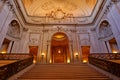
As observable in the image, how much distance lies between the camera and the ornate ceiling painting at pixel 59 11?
1720 centimetres

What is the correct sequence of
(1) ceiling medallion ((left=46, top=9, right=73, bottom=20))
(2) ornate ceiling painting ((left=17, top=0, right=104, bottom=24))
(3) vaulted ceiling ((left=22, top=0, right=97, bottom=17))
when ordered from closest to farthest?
(2) ornate ceiling painting ((left=17, top=0, right=104, bottom=24)) → (1) ceiling medallion ((left=46, top=9, right=73, bottom=20)) → (3) vaulted ceiling ((left=22, top=0, right=97, bottom=17))

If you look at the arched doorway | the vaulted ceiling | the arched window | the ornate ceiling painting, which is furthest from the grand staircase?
the arched doorway

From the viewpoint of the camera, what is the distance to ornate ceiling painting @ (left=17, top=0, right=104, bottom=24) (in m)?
17.2

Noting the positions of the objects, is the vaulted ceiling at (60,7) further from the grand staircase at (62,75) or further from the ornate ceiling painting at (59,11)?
the grand staircase at (62,75)

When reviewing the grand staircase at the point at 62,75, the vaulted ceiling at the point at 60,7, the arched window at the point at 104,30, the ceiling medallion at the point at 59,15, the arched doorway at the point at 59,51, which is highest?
the vaulted ceiling at the point at 60,7

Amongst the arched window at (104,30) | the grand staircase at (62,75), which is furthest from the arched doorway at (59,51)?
the grand staircase at (62,75)

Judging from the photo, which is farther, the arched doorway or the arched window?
the arched doorway

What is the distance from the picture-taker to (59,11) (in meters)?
18.1

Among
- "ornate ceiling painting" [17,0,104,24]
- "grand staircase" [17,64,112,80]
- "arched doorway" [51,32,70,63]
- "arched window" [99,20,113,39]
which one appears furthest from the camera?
"arched doorway" [51,32,70,63]

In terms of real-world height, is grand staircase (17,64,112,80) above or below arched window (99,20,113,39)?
below

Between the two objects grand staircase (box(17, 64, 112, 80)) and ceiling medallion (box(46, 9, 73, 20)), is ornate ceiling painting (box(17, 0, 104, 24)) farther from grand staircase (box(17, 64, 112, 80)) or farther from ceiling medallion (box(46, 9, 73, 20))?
grand staircase (box(17, 64, 112, 80))

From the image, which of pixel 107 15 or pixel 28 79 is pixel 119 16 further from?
pixel 28 79

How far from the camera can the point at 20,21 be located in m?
14.8

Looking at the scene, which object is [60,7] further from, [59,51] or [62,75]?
[62,75]
